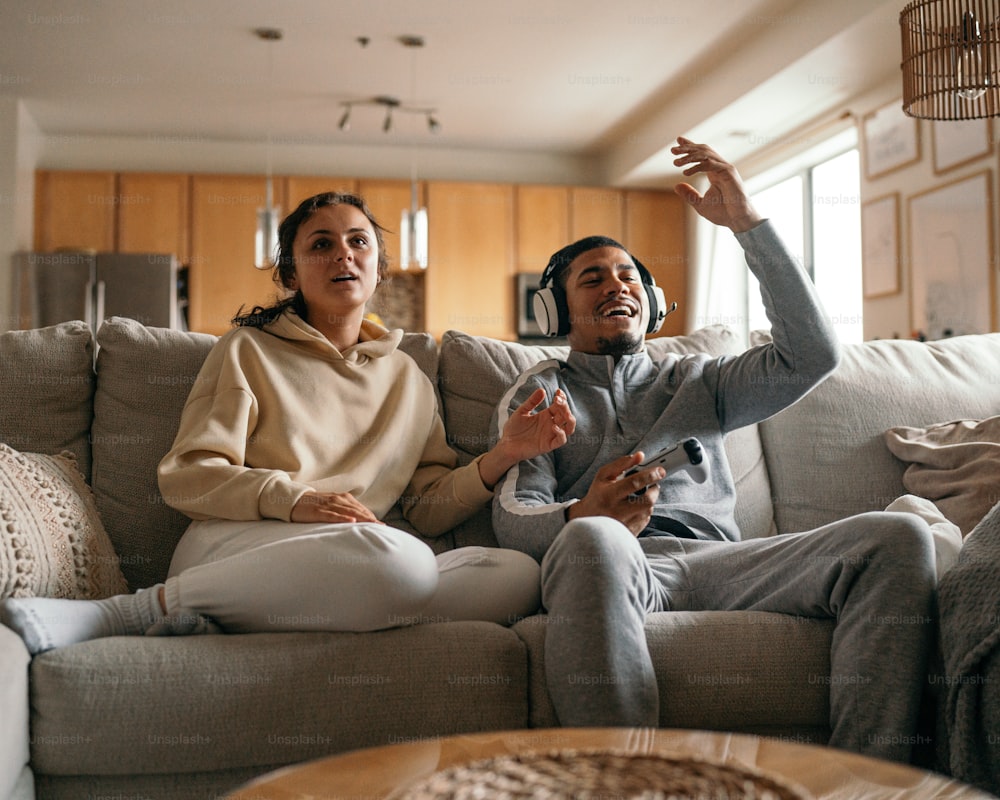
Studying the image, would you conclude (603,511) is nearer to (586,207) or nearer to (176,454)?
(176,454)

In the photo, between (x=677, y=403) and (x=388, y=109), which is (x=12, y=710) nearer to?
(x=677, y=403)

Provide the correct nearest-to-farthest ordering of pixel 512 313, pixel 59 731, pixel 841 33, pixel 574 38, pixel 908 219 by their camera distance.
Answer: pixel 59 731 → pixel 841 33 → pixel 908 219 → pixel 574 38 → pixel 512 313

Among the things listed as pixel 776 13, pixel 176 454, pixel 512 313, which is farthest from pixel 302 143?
pixel 176 454

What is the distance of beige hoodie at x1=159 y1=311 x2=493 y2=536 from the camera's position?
1.72 meters

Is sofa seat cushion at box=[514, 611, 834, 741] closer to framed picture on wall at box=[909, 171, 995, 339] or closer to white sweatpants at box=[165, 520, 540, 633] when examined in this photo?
white sweatpants at box=[165, 520, 540, 633]

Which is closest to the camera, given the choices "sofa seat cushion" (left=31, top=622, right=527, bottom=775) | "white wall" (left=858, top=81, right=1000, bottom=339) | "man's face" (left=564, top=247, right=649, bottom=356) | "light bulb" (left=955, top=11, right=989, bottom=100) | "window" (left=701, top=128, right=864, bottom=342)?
"sofa seat cushion" (left=31, top=622, right=527, bottom=775)

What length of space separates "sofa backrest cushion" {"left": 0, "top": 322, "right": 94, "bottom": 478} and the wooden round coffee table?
1.28m

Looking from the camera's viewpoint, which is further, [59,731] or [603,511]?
[603,511]

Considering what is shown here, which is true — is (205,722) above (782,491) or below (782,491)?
below

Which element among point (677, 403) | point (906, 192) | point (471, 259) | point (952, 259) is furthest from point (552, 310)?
point (471, 259)

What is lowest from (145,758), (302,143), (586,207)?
(145,758)

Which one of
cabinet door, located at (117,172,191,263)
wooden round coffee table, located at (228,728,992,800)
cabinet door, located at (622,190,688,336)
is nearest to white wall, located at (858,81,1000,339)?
cabinet door, located at (622,190,688,336)

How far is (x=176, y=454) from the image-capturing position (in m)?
1.75

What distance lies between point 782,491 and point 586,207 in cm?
504
